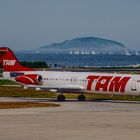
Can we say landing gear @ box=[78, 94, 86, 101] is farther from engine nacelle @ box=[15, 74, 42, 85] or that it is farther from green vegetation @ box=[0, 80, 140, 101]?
engine nacelle @ box=[15, 74, 42, 85]

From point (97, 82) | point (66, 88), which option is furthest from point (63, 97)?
point (97, 82)

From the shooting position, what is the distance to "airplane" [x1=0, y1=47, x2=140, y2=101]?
62.9m

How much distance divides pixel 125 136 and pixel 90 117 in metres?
11.5

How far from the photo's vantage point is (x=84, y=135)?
3344 cm

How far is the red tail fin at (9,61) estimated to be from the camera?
2781 inches

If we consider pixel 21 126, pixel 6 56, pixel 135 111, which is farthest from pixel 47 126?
pixel 6 56

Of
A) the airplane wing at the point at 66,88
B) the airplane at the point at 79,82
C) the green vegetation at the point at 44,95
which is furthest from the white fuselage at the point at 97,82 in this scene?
the green vegetation at the point at 44,95

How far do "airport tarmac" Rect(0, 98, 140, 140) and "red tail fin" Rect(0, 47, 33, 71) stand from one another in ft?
55.7

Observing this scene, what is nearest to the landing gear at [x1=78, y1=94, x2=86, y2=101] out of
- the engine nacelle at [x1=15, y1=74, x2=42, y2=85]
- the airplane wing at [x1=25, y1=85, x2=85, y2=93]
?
the airplane wing at [x1=25, y1=85, x2=85, y2=93]

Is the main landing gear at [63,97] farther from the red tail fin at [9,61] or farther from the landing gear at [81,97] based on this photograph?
the red tail fin at [9,61]

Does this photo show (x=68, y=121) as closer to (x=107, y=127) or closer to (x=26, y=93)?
(x=107, y=127)

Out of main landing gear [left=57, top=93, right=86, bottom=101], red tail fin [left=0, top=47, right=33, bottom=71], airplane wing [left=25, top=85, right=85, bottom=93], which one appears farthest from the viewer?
red tail fin [left=0, top=47, right=33, bottom=71]


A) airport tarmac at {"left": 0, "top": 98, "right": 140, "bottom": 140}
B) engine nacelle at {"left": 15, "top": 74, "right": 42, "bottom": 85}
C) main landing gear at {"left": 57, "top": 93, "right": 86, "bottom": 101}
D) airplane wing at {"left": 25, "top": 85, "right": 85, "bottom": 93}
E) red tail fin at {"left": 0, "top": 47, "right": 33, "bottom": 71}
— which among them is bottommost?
airport tarmac at {"left": 0, "top": 98, "right": 140, "bottom": 140}

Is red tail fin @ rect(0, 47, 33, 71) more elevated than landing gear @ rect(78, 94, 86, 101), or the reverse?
red tail fin @ rect(0, 47, 33, 71)
